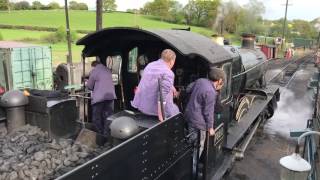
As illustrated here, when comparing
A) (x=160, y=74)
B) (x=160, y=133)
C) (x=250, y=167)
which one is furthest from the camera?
(x=250, y=167)

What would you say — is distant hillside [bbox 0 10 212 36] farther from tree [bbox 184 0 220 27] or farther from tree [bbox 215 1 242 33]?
tree [bbox 215 1 242 33]

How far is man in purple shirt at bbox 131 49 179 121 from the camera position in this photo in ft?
14.8

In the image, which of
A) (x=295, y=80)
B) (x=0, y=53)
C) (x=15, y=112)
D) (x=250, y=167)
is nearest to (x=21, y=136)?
(x=15, y=112)

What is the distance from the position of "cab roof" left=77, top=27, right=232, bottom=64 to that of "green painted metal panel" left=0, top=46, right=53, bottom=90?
27.5 feet

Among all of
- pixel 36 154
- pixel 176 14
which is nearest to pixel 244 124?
pixel 36 154

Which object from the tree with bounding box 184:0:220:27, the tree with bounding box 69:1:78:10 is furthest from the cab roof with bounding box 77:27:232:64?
the tree with bounding box 69:1:78:10

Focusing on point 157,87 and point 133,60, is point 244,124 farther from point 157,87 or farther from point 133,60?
point 157,87

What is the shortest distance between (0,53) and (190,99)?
1063 centimetres

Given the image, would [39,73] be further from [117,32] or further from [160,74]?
[160,74]

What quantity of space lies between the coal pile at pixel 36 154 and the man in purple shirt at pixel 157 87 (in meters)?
0.77

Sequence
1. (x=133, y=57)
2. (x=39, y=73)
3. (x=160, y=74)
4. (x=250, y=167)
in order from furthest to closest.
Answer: (x=39, y=73) → (x=250, y=167) → (x=133, y=57) → (x=160, y=74)

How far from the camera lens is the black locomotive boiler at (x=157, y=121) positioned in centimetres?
332

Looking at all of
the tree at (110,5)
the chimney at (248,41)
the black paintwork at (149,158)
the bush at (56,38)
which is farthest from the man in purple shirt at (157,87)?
the tree at (110,5)

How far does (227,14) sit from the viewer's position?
30516 mm
